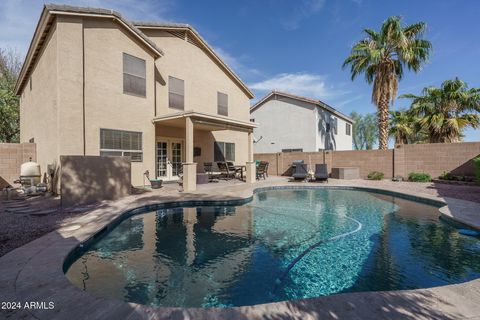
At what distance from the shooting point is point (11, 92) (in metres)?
19.4

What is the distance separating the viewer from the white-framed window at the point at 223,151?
16578 millimetres

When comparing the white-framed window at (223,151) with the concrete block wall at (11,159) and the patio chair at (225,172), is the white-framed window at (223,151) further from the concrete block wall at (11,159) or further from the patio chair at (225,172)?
the concrete block wall at (11,159)

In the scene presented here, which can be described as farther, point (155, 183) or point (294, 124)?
point (294, 124)

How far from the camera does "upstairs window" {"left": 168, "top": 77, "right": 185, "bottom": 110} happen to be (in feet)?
44.2

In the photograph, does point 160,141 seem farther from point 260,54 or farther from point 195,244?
point 260,54

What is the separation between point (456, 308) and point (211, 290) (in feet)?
9.17

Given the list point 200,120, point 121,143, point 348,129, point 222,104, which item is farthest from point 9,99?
point 348,129

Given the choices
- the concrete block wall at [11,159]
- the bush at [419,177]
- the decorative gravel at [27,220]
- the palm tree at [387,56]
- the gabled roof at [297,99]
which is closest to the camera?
the decorative gravel at [27,220]

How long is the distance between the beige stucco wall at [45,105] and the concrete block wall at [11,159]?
62 cm

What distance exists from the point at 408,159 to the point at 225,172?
445 inches

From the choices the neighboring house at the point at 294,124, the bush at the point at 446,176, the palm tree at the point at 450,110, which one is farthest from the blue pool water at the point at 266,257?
the neighboring house at the point at 294,124

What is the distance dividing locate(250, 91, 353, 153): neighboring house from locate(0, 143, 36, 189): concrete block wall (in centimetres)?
1757

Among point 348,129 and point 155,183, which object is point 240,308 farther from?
point 348,129

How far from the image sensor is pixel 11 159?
36.8 ft
